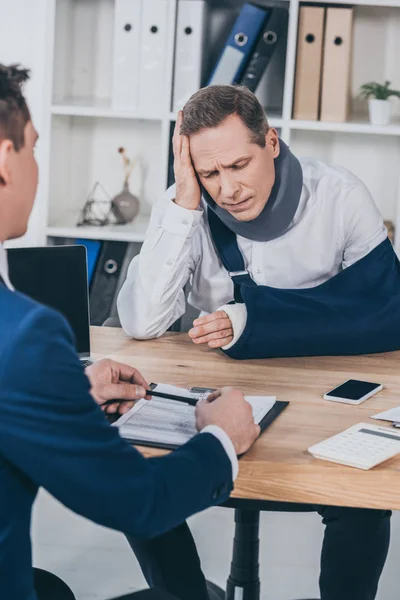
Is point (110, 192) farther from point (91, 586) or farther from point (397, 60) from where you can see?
point (91, 586)

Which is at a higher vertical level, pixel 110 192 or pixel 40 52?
pixel 40 52

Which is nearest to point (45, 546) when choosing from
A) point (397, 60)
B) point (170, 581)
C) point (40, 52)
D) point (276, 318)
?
point (170, 581)

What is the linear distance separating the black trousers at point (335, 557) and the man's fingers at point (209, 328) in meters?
0.39

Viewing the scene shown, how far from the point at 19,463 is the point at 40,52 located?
269cm

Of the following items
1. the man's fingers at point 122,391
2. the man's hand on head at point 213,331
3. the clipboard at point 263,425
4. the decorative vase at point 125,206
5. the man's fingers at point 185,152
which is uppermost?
the man's fingers at point 185,152

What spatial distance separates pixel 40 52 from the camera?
10.9 ft

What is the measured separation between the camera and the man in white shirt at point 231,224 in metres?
1.91

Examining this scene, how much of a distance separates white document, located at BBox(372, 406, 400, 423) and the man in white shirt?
1.39 ft

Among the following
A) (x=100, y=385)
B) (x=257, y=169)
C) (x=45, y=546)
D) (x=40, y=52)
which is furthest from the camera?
(x=40, y=52)

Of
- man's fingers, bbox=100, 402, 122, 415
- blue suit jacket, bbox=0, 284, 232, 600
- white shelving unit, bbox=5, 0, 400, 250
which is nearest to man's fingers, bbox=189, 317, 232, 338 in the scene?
Answer: man's fingers, bbox=100, 402, 122, 415

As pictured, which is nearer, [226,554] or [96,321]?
[226,554]

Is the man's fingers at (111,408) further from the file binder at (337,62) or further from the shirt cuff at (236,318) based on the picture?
the file binder at (337,62)

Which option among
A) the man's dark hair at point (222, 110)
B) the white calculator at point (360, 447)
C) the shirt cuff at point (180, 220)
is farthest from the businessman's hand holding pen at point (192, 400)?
the man's dark hair at point (222, 110)

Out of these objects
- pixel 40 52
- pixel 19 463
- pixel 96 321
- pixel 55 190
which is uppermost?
pixel 40 52
